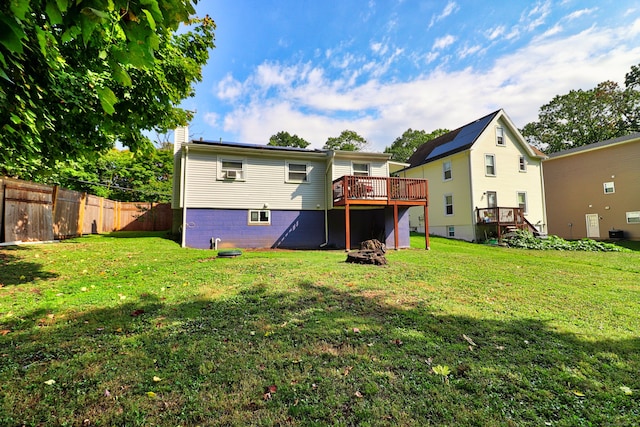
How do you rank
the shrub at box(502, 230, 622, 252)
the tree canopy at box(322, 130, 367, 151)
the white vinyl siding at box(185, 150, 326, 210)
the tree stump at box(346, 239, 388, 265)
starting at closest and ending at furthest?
the tree stump at box(346, 239, 388, 265)
the white vinyl siding at box(185, 150, 326, 210)
the shrub at box(502, 230, 622, 252)
the tree canopy at box(322, 130, 367, 151)

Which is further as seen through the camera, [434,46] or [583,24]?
[434,46]

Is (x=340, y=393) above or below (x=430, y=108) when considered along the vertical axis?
below

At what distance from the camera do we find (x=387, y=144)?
1576 inches

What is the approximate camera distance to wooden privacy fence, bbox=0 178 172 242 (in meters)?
8.99

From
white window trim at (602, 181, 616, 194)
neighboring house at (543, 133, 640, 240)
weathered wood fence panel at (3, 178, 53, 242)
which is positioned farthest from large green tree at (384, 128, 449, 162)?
weathered wood fence panel at (3, 178, 53, 242)

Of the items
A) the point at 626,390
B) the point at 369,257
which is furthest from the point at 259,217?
the point at 626,390

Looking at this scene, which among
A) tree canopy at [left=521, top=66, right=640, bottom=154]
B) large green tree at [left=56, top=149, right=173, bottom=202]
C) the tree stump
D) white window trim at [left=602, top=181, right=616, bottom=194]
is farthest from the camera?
tree canopy at [left=521, top=66, right=640, bottom=154]

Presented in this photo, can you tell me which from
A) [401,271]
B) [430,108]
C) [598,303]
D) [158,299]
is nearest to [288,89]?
[430,108]

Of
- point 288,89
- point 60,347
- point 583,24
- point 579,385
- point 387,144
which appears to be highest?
point 387,144

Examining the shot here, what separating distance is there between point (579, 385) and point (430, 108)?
24.1m

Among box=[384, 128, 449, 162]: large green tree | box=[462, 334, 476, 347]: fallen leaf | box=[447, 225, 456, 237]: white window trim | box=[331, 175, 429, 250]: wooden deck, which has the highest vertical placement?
box=[384, 128, 449, 162]: large green tree

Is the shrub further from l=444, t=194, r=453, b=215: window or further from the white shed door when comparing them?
the white shed door

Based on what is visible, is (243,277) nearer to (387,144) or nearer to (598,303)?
(598,303)

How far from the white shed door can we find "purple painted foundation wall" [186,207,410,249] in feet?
56.9
